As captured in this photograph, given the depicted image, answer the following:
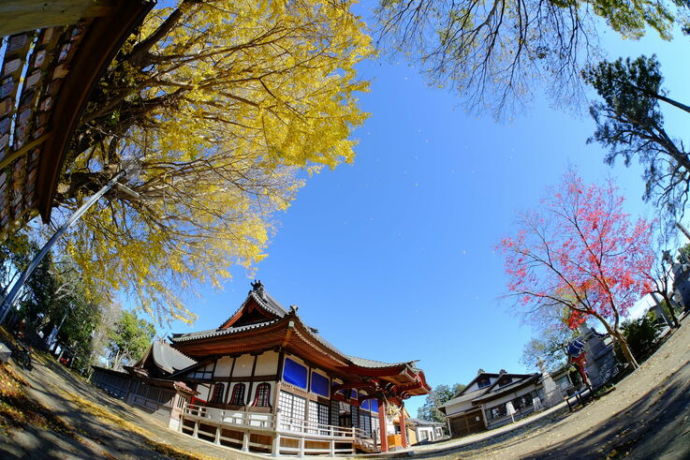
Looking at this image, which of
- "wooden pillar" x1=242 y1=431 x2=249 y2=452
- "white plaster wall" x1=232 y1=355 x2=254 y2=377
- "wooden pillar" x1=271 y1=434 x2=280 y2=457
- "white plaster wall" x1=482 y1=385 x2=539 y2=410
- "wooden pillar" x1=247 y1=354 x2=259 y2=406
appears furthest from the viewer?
"white plaster wall" x1=482 y1=385 x2=539 y2=410

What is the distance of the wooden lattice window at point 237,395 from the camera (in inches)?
446

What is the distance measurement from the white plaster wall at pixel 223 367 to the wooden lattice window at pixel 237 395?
851 millimetres

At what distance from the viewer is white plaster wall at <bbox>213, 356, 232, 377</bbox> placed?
12.5 metres

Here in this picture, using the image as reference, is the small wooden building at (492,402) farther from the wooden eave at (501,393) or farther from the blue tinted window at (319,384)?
the blue tinted window at (319,384)

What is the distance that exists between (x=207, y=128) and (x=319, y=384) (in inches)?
454

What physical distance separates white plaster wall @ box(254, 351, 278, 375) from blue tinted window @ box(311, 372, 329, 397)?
7.28ft

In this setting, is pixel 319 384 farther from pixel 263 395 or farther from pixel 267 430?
pixel 267 430

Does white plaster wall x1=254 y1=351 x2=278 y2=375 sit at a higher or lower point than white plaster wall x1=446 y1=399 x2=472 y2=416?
higher

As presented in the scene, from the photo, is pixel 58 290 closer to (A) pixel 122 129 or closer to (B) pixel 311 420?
(B) pixel 311 420

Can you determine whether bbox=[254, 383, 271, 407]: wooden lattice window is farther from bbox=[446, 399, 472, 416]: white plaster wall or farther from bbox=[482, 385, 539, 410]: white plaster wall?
bbox=[446, 399, 472, 416]: white plaster wall

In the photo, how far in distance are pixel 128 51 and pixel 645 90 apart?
1595 cm

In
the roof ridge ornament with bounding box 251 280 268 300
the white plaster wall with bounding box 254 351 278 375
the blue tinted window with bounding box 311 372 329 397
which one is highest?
the roof ridge ornament with bounding box 251 280 268 300

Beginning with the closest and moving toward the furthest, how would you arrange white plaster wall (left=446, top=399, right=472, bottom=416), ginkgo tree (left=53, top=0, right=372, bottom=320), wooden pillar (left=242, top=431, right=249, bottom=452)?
ginkgo tree (left=53, top=0, right=372, bottom=320), wooden pillar (left=242, top=431, right=249, bottom=452), white plaster wall (left=446, top=399, right=472, bottom=416)

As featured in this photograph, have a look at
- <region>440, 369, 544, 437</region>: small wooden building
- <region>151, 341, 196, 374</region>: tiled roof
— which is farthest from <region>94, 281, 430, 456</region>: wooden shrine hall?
<region>440, 369, 544, 437</region>: small wooden building
